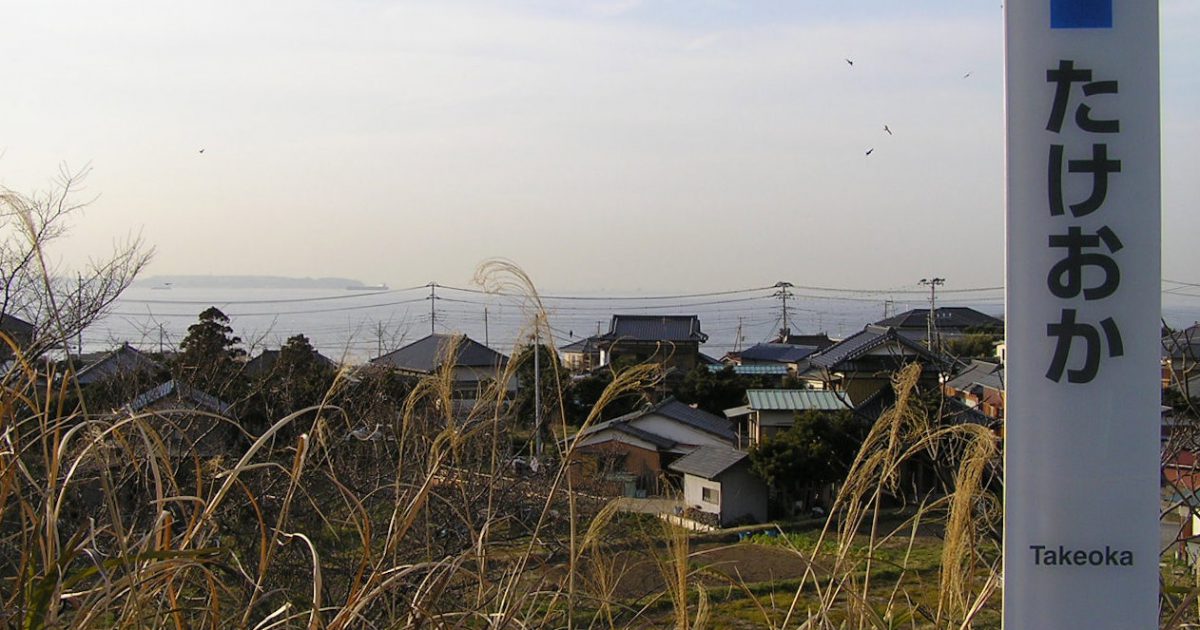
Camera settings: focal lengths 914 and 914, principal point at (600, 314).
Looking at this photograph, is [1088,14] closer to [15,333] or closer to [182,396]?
[182,396]

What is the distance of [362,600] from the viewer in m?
1.25

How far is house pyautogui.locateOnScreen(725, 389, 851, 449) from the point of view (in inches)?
553

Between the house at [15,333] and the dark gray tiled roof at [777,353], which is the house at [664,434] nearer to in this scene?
the house at [15,333]

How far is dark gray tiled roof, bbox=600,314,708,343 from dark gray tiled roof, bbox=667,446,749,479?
27.8 ft

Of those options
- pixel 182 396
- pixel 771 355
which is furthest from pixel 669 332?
pixel 182 396

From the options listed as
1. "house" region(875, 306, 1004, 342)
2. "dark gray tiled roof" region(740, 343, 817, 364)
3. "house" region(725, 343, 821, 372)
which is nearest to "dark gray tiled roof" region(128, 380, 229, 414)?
"house" region(725, 343, 821, 372)

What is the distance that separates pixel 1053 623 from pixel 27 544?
1394 mm

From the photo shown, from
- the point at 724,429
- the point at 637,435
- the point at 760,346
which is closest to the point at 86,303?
the point at 637,435

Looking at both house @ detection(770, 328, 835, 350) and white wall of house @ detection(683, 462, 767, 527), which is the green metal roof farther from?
house @ detection(770, 328, 835, 350)

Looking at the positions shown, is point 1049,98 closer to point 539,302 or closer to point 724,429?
point 539,302

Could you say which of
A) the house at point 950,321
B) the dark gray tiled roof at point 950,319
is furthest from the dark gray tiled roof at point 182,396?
the dark gray tiled roof at point 950,319

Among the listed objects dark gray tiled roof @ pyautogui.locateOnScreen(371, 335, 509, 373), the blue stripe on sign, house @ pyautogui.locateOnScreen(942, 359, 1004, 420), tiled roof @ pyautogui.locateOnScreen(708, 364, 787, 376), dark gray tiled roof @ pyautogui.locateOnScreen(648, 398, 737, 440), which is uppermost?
the blue stripe on sign

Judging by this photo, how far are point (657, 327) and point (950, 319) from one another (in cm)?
1218

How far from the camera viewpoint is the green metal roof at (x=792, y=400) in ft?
46.4
